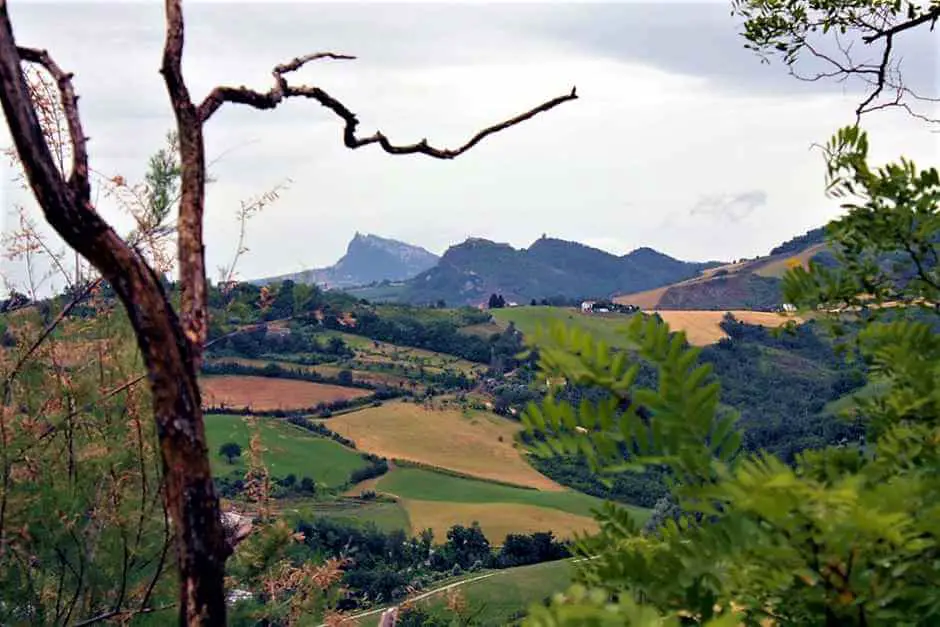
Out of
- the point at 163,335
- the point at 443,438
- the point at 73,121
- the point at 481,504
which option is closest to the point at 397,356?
the point at 443,438

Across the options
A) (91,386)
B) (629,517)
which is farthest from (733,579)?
(91,386)

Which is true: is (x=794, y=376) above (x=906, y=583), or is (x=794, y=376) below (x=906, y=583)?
below

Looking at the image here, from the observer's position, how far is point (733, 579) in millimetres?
1374

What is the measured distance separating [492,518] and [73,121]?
177 ft

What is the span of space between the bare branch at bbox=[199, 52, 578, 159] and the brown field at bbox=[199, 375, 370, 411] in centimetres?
5873

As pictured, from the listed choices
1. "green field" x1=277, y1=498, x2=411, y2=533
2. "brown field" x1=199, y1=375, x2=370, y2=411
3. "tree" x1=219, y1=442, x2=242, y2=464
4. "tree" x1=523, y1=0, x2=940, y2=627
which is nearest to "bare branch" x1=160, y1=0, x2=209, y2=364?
"tree" x1=523, y1=0, x2=940, y2=627

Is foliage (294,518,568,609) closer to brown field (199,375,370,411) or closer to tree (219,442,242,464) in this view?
tree (219,442,242,464)

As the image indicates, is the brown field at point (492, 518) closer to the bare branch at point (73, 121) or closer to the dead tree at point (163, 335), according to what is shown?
the bare branch at point (73, 121)

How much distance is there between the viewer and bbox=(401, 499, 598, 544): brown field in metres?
53.0

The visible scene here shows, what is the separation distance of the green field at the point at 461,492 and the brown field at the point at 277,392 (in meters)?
11.5

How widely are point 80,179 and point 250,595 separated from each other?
5.91 meters

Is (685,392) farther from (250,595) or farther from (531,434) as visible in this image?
(250,595)

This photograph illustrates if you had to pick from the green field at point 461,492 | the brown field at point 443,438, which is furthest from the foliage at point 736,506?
the brown field at point 443,438

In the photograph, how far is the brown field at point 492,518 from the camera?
174 feet
